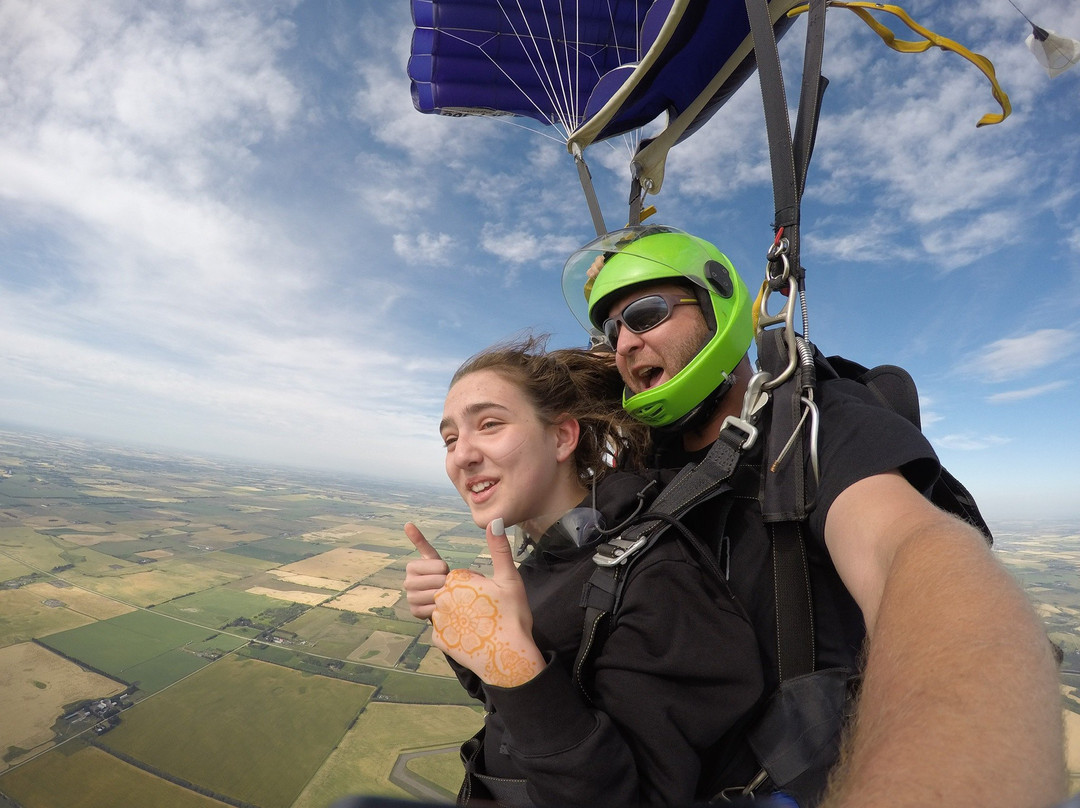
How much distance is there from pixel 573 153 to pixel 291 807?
1942 centimetres

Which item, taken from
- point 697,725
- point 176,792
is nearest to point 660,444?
point 697,725

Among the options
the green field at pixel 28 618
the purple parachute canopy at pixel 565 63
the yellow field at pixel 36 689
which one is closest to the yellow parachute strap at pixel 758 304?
the purple parachute canopy at pixel 565 63

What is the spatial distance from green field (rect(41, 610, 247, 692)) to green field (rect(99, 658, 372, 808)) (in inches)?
68.2

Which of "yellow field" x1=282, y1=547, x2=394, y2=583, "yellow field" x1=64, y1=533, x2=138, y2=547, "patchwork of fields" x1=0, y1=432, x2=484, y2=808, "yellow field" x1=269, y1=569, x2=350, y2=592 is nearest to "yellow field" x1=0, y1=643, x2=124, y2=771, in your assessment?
"patchwork of fields" x1=0, y1=432, x2=484, y2=808

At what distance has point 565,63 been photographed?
581 centimetres

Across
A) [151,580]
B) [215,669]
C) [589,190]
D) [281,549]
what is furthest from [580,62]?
[281,549]

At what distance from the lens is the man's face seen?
2.24 metres

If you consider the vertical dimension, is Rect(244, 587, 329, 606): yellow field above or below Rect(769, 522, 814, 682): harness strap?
below

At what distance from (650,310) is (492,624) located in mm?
1682

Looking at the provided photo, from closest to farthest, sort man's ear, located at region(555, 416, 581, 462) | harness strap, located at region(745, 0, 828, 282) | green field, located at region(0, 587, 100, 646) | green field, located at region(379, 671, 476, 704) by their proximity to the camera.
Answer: harness strap, located at region(745, 0, 828, 282) < man's ear, located at region(555, 416, 581, 462) < green field, located at region(379, 671, 476, 704) < green field, located at region(0, 587, 100, 646)

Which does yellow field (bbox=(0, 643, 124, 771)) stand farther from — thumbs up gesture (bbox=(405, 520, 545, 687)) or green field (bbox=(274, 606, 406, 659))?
thumbs up gesture (bbox=(405, 520, 545, 687))

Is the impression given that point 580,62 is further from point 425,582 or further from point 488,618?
point 488,618

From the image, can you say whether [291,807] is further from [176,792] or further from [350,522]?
[350,522]

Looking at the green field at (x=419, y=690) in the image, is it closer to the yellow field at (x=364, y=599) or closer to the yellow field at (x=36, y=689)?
the yellow field at (x=364, y=599)
